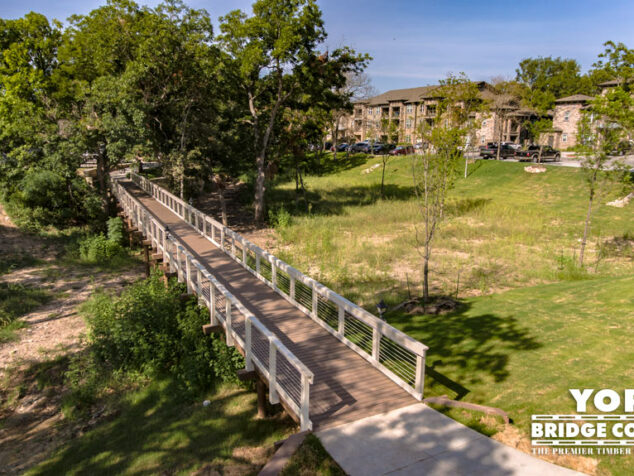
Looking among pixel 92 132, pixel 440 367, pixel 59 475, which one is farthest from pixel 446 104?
pixel 92 132

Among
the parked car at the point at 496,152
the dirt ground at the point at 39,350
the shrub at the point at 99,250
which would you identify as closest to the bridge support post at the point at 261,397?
the dirt ground at the point at 39,350

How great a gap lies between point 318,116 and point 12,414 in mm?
28560

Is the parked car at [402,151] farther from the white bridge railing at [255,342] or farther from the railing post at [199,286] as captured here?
the railing post at [199,286]

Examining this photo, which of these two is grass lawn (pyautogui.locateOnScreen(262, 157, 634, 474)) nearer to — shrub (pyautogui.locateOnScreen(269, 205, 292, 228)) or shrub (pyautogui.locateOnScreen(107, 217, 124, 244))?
shrub (pyautogui.locateOnScreen(269, 205, 292, 228))

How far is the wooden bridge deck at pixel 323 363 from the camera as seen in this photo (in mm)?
7309

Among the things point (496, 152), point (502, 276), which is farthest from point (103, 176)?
point (496, 152)

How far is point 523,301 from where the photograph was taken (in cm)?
1340

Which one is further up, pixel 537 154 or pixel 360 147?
pixel 360 147

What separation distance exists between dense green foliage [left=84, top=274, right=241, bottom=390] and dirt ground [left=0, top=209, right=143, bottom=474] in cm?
200

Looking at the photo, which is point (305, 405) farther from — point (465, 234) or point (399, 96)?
point (399, 96)

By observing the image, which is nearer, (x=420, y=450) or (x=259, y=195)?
(x=420, y=450)

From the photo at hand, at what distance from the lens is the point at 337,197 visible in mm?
38094

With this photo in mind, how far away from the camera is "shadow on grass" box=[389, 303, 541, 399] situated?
8.97m

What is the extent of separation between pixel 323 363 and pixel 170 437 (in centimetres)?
356
